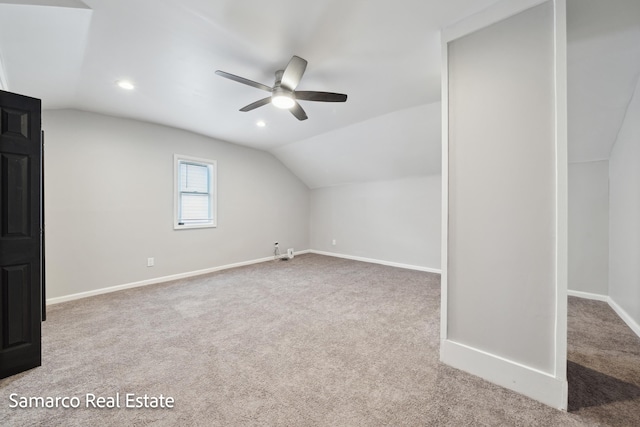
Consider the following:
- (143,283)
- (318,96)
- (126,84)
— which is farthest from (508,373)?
(143,283)

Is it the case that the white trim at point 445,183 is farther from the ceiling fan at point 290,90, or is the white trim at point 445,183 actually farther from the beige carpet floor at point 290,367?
the ceiling fan at point 290,90

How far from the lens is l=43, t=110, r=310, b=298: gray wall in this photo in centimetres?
302

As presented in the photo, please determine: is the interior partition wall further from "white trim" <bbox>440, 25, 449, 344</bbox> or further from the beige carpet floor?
the beige carpet floor

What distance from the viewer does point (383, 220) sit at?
518 cm

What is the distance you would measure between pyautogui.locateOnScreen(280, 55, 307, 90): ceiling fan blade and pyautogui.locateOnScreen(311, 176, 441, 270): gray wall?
333cm

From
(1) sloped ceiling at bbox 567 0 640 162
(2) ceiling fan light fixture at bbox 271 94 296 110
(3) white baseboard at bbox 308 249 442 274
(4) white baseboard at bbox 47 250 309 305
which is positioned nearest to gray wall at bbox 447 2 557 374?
(1) sloped ceiling at bbox 567 0 640 162

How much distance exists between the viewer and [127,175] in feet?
11.6

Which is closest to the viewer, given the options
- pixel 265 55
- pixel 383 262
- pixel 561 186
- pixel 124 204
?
pixel 561 186

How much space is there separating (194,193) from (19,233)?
8.49ft

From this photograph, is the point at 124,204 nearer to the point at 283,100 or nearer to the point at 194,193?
the point at 194,193

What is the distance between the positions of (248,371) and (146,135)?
3.73 m

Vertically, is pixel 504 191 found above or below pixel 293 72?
below

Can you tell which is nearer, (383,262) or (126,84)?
(126,84)

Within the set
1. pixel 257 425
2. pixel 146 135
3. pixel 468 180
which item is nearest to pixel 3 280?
pixel 257 425
